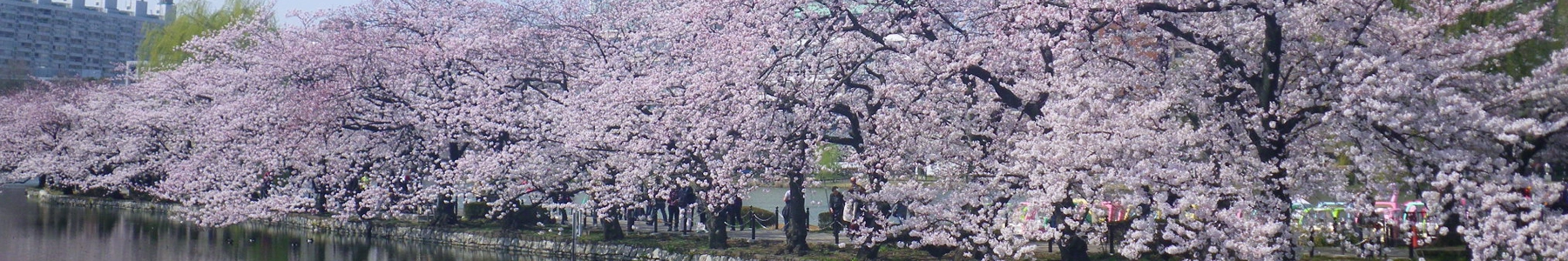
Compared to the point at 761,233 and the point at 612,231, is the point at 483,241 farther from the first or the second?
the point at 761,233

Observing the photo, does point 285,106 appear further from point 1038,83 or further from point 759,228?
point 1038,83

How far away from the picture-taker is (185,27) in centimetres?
3569

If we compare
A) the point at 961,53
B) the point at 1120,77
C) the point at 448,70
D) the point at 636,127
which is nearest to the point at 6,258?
the point at 448,70

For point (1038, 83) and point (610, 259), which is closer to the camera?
point (1038, 83)

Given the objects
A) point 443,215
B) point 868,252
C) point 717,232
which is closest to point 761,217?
point 717,232

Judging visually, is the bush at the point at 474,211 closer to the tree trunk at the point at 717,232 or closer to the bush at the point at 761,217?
the bush at the point at 761,217

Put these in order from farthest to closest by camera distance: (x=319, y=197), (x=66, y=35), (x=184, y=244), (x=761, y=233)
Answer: (x=66, y=35) → (x=319, y=197) → (x=184, y=244) → (x=761, y=233)

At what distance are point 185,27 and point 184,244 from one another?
51.4 ft

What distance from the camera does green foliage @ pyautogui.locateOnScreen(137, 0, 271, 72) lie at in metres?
34.4

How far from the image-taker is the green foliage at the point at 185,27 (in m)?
34.4

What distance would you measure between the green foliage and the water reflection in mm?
6670

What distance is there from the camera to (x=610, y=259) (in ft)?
61.4

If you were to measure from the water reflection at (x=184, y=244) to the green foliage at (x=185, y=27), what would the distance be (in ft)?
21.9

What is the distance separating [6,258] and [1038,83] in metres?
14.5
